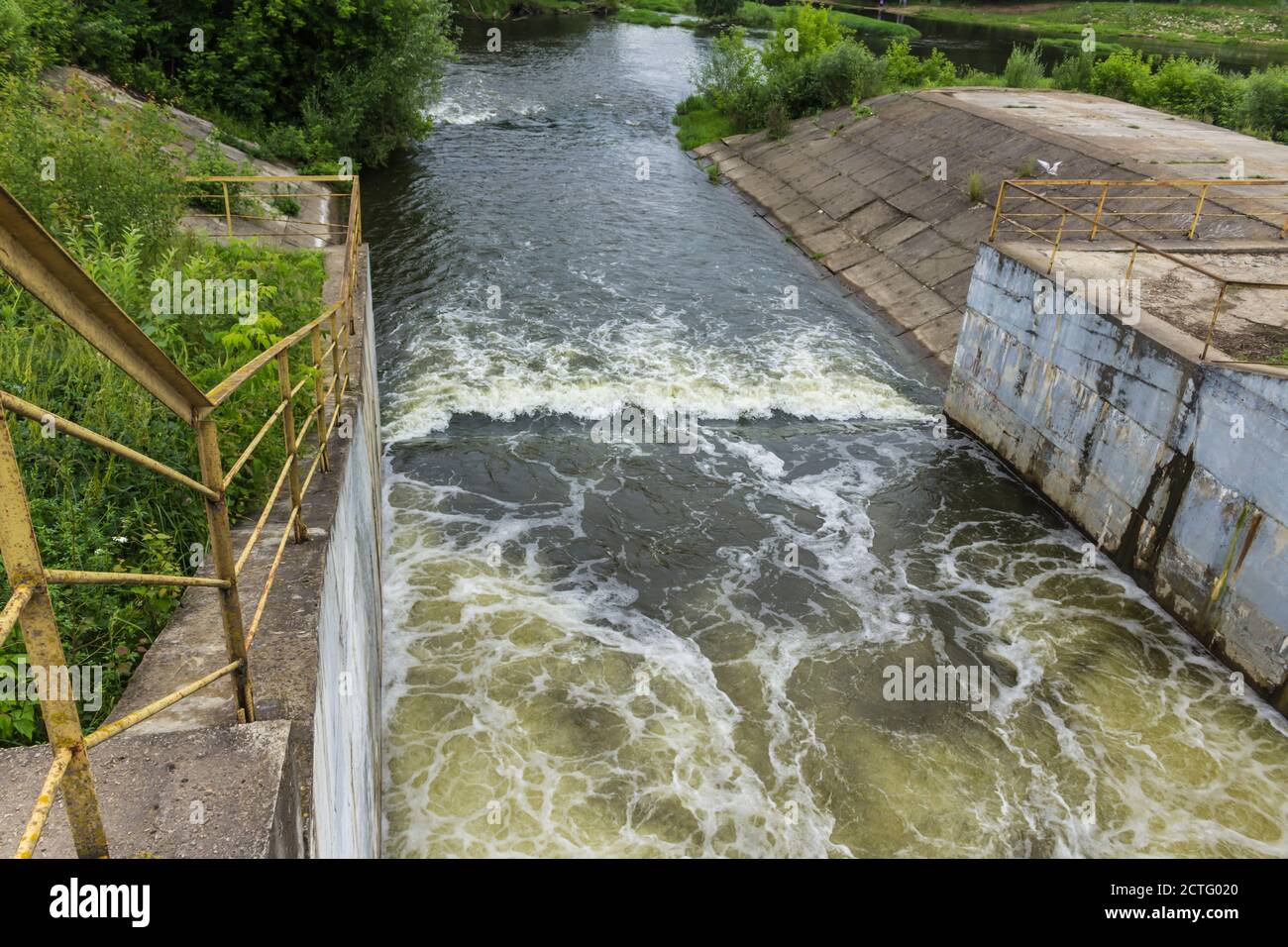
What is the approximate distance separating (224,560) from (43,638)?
1.46m

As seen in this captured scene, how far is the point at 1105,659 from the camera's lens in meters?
10.5

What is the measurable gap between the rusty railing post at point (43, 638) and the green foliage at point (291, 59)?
24008 millimetres

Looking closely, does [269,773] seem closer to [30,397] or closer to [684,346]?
[30,397]

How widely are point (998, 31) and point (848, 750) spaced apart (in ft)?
229

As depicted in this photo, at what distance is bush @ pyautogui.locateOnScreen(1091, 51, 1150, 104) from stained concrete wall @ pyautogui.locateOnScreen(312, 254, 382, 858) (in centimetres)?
3407

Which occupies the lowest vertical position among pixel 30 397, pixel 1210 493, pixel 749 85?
pixel 1210 493

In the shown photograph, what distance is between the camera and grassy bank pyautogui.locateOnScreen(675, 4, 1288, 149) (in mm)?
30484

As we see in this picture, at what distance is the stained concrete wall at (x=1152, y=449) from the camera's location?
9.64 m

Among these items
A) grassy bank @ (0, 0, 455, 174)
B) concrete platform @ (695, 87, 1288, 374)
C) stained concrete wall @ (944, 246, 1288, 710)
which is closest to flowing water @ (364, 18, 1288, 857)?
stained concrete wall @ (944, 246, 1288, 710)

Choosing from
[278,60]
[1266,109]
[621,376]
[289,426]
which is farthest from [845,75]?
[289,426]

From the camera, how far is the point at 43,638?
2086 mm

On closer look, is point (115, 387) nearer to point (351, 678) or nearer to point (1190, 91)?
point (351, 678)

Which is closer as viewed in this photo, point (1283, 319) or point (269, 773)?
point (269, 773)

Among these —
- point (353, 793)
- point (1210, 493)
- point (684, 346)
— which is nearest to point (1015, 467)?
point (1210, 493)
